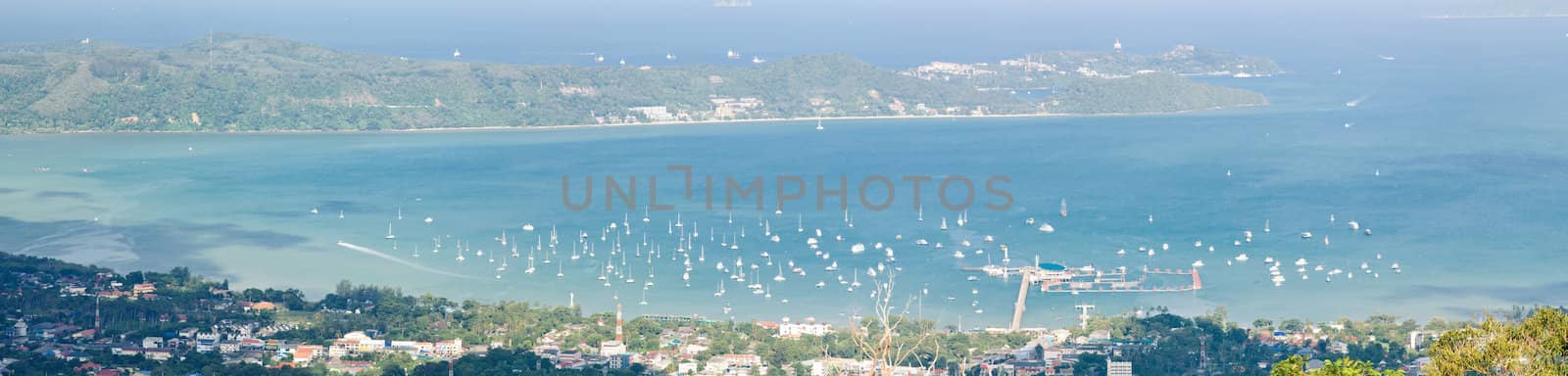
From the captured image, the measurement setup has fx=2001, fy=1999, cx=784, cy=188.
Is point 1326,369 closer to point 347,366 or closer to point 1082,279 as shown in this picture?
point 347,366

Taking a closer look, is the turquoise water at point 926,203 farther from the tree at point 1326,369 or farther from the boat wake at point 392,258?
the tree at point 1326,369

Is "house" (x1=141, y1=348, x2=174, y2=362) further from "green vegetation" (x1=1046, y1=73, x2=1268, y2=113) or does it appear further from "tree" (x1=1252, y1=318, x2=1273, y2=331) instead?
"green vegetation" (x1=1046, y1=73, x2=1268, y2=113)

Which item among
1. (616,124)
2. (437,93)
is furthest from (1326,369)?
(437,93)

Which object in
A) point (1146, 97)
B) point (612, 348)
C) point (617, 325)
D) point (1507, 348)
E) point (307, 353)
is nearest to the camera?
point (1507, 348)

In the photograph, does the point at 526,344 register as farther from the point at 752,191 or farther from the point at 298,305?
the point at 752,191

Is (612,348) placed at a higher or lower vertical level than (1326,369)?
lower

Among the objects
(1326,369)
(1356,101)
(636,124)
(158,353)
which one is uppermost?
(1356,101)

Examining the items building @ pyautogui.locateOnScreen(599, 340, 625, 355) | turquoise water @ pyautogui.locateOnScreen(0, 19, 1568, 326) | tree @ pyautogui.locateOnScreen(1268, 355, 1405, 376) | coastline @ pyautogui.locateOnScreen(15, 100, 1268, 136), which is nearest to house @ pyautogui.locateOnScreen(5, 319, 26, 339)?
turquoise water @ pyautogui.locateOnScreen(0, 19, 1568, 326)

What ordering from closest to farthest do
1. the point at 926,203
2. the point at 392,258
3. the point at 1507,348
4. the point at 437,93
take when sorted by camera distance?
the point at 1507,348, the point at 392,258, the point at 926,203, the point at 437,93
